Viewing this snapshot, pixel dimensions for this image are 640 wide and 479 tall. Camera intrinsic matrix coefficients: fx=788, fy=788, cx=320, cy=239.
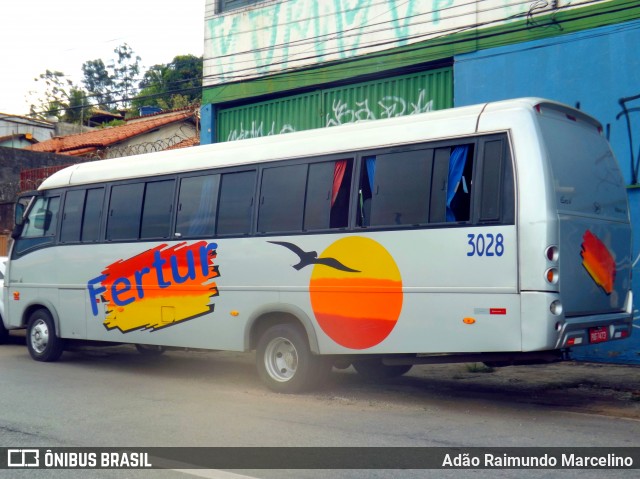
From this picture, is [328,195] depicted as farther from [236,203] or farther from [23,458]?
[23,458]

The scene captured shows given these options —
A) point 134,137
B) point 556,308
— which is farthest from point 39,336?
point 134,137

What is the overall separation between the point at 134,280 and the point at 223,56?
26.2 feet

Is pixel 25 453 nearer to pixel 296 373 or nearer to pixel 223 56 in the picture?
pixel 296 373

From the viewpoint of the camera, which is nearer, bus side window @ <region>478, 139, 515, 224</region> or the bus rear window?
bus side window @ <region>478, 139, 515, 224</region>

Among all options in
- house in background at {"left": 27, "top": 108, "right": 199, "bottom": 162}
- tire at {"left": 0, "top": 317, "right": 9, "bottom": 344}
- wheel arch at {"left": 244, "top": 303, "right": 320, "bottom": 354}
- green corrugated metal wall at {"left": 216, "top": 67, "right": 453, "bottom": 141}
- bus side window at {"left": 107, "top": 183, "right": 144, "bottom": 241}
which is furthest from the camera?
house in background at {"left": 27, "top": 108, "right": 199, "bottom": 162}

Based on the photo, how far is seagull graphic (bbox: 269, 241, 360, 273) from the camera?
8.81 m

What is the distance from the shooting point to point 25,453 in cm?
651

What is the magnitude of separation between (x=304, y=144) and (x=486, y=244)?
9.24 ft

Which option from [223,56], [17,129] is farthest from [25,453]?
[17,129]

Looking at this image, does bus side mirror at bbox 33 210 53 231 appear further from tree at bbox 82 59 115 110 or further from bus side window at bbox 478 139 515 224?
tree at bbox 82 59 115 110

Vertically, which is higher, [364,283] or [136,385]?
[364,283]

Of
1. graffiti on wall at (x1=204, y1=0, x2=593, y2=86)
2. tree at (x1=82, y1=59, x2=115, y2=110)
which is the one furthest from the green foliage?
graffiti on wall at (x1=204, y1=0, x2=593, y2=86)

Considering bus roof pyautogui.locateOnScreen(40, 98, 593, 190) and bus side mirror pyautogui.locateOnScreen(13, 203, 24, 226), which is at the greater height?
bus roof pyautogui.locateOnScreen(40, 98, 593, 190)

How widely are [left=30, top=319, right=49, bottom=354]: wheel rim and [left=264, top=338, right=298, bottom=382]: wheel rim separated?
4.73 metres
